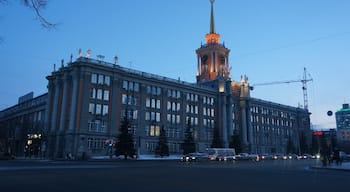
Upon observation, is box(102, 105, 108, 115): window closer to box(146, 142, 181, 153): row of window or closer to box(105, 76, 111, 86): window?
box(105, 76, 111, 86): window

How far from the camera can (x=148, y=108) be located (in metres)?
70.4

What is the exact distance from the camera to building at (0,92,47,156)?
241 feet

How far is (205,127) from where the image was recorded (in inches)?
3260

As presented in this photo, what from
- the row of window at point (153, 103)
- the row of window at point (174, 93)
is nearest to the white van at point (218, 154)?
the row of window at point (153, 103)

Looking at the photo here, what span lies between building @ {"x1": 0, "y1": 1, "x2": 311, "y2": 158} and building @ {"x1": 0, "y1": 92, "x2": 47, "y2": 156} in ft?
21.1

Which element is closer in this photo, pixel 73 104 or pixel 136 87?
pixel 73 104

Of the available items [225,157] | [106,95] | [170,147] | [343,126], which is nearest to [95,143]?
[106,95]

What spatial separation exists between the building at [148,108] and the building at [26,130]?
644cm

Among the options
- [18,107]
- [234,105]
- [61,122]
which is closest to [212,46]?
[234,105]

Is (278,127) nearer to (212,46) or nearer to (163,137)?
(212,46)

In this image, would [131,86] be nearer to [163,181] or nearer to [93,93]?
[93,93]

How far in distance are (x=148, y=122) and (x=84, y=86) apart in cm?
1687

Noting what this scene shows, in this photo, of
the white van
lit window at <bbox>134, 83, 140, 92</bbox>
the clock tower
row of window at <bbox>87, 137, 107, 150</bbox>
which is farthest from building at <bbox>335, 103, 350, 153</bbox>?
row of window at <bbox>87, 137, 107, 150</bbox>

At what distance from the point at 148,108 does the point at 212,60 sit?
3825 cm
